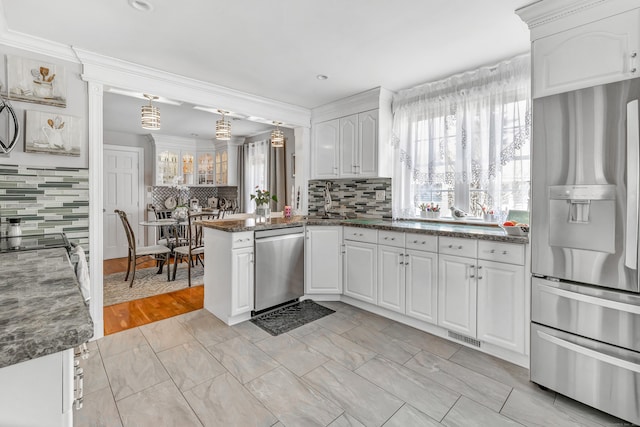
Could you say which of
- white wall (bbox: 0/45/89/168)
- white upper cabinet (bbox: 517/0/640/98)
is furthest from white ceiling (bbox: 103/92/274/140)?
white upper cabinet (bbox: 517/0/640/98)

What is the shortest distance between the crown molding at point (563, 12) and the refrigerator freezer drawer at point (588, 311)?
1598 mm

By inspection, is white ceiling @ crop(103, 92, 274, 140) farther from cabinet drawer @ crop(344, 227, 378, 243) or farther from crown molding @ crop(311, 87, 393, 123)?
cabinet drawer @ crop(344, 227, 378, 243)

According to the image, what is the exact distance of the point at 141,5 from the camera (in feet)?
6.74

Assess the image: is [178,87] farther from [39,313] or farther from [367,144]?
[39,313]

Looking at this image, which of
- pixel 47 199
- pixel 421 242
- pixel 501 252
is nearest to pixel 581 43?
pixel 501 252

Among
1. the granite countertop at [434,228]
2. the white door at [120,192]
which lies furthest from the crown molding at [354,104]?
the white door at [120,192]

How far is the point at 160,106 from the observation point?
4.67m

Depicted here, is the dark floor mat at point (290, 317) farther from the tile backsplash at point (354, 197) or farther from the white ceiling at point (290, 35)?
the white ceiling at point (290, 35)

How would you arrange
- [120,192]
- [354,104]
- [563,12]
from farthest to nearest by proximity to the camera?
[120,192] → [354,104] → [563,12]

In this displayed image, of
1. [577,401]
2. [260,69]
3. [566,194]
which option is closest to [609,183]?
[566,194]

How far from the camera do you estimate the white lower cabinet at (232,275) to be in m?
3.02

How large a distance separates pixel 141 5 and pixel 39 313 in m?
2.10

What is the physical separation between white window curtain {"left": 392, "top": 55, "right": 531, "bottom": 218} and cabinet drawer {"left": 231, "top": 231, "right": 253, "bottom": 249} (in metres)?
1.78

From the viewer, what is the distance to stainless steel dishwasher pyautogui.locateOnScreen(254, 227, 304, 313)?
3219 mm
